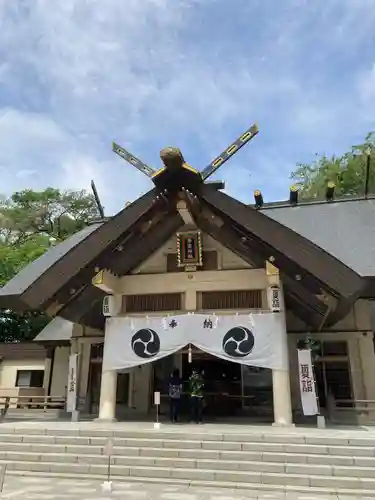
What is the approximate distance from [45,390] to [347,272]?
1249cm

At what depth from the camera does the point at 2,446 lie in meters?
7.87

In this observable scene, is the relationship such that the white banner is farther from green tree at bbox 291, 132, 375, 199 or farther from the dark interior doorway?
green tree at bbox 291, 132, 375, 199

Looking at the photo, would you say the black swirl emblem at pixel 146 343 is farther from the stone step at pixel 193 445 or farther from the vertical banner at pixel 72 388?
the vertical banner at pixel 72 388

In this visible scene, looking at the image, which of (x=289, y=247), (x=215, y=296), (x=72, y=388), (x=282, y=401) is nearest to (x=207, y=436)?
(x=282, y=401)

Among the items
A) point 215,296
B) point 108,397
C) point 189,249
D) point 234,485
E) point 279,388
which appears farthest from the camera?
point 189,249

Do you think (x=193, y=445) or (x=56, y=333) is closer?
(x=193, y=445)

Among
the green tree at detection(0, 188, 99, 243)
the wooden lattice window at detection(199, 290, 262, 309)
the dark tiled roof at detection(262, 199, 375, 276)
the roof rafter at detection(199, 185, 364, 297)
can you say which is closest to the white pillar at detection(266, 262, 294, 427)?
the roof rafter at detection(199, 185, 364, 297)

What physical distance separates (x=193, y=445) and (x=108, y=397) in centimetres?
339

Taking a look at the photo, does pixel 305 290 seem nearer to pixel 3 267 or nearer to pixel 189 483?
pixel 189 483

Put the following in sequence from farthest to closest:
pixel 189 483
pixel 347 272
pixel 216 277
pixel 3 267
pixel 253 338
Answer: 1. pixel 3 267
2. pixel 216 277
3. pixel 253 338
4. pixel 347 272
5. pixel 189 483

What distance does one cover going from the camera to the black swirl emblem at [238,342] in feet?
31.3

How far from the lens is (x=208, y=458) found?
6.95m

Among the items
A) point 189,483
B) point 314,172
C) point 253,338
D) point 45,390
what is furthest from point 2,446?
point 314,172

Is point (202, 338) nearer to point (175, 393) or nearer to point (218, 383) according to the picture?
point (175, 393)
